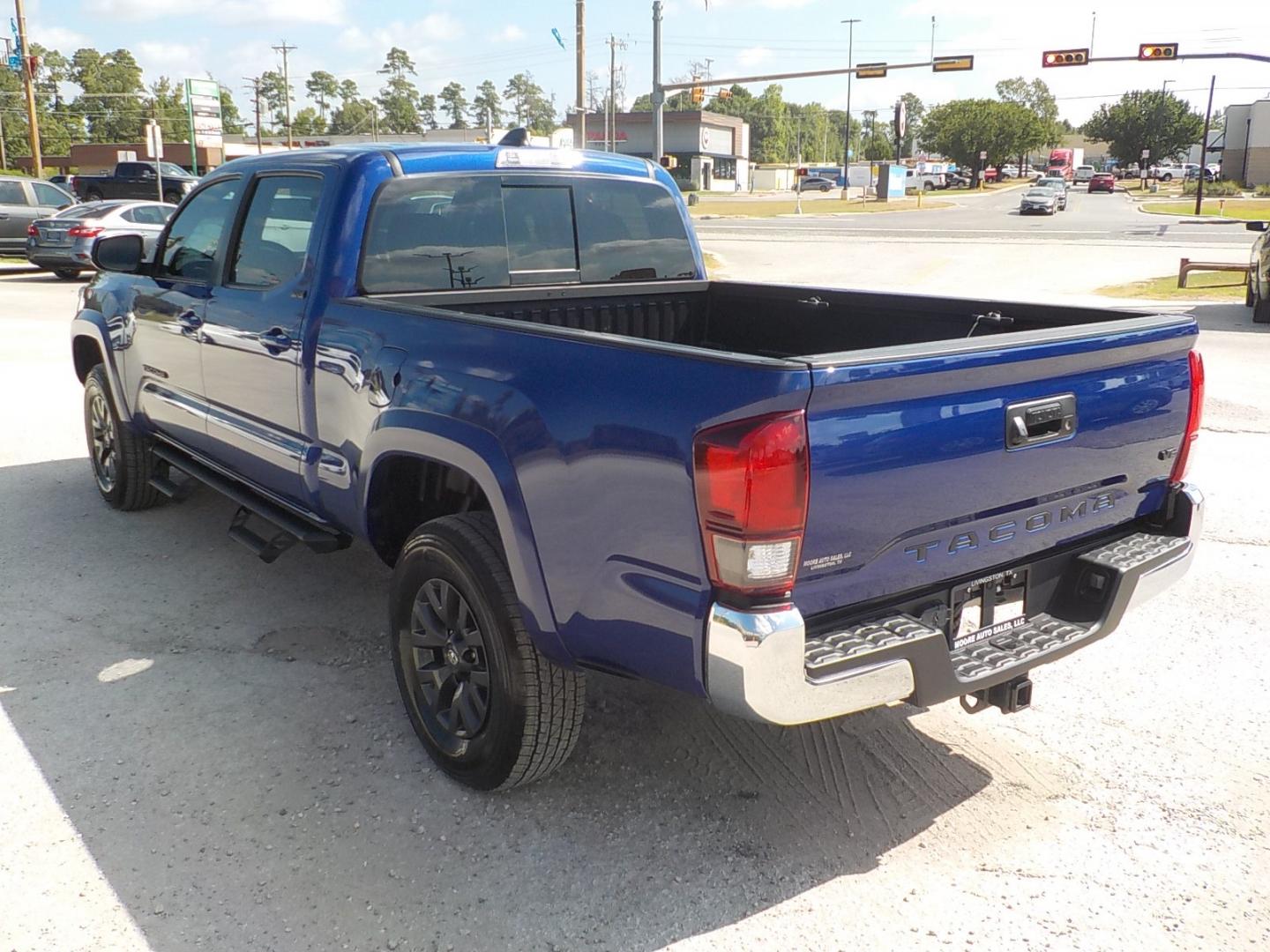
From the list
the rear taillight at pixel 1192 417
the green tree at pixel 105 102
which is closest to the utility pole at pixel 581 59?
the rear taillight at pixel 1192 417

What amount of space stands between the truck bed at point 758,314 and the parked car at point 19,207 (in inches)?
772

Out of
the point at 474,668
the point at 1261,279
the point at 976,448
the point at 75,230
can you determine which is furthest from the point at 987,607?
the point at 75,230

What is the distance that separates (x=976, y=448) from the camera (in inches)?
110

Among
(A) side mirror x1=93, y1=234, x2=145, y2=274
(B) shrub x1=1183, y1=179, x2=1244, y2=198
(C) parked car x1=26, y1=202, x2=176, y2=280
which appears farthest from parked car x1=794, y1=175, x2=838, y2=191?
(A) side mirror x1=93, y1=234, x2=145, y2=274

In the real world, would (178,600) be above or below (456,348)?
below

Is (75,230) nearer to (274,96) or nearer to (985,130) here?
(985,130)

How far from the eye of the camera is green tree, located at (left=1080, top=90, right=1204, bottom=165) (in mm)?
110938

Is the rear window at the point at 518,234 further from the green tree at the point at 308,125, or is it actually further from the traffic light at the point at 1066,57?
the green tree at the point at 308,125

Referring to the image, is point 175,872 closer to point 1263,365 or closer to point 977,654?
point 977,654

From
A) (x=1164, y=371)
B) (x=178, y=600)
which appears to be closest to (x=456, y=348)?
(x=1164, y=371)

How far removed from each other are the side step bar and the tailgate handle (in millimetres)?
2475

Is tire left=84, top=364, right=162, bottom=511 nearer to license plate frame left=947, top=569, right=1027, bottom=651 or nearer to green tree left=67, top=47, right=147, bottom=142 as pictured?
license plate frame left=947, top=569, right=1027, bottom=651

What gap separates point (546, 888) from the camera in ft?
9.77

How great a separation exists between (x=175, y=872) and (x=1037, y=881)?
2.35m
